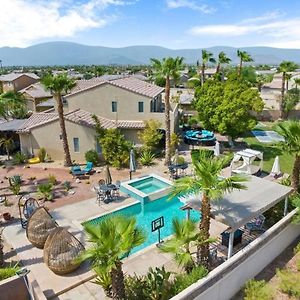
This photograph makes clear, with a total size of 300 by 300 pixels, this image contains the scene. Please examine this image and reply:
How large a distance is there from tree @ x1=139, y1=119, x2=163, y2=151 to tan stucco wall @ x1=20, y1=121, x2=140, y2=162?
5253mm

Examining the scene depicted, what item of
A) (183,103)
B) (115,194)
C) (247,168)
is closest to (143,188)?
(115,194)

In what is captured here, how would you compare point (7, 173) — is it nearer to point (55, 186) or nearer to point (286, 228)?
point (55, 186)

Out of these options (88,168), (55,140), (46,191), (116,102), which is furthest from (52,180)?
(116,102)

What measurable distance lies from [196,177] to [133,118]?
70.2ft

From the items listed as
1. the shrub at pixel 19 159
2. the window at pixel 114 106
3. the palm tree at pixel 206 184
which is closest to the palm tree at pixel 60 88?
the shrub at pixel 19 159

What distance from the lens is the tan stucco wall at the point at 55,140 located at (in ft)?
97.4

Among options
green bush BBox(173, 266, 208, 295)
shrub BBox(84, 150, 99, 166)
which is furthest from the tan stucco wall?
green bush BBox(173, 266, 208, 295)

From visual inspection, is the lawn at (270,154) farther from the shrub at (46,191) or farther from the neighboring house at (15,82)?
the neighboring house at (15,82)

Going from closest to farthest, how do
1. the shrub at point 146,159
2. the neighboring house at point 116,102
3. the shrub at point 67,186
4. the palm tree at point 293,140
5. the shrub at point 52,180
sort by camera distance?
the palm tree at point 293,140, the shrub at point 67,186, the shrub at point 52,180, the shrub at point 146,159, the neighboring house at point 116,102

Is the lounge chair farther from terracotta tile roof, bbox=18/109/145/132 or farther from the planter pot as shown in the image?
the planter pot

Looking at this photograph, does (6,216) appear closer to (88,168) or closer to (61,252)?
(61,252)

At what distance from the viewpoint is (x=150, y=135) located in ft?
99.5

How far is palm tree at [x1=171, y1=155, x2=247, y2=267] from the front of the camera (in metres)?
11.8

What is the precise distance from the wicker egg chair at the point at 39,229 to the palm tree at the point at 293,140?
14.9 meters
